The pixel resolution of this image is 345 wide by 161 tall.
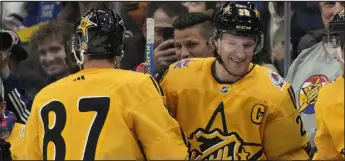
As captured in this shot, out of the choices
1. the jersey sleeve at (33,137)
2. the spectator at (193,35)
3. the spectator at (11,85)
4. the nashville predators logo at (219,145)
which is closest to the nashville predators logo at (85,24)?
the jersey sleeve at (33,137)

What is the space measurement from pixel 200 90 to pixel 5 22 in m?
1.83

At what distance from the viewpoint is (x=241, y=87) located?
2.76 metres

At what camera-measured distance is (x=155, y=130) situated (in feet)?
7.96

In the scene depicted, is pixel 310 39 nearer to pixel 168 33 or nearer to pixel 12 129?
pixel 168 33

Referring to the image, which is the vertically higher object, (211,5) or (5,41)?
(211,5)

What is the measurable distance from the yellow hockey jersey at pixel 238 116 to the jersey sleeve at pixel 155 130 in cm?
32

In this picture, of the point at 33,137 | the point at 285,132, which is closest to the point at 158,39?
the point at 285,132

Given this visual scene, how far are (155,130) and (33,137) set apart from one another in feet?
1.52

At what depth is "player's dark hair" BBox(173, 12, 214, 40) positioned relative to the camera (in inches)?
142

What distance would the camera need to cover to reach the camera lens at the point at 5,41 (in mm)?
3836

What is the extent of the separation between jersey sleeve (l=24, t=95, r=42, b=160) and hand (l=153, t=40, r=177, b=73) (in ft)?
3.94

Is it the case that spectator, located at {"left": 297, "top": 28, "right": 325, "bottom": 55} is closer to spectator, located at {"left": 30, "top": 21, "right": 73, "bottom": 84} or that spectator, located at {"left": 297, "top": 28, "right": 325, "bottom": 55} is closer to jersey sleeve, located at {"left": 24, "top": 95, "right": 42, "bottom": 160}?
spectator, located at {"left": 30, "top": 21, "right": 73, "bottom": 84}

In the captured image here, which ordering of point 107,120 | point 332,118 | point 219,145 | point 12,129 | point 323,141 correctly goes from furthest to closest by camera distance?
1. point 12,129
2. point 219,145
3. point 323,141
4. point 332,118
5. point 107,120

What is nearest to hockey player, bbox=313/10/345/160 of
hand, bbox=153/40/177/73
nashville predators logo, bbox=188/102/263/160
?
nashville predators logo, bbox=188/102/263/160
